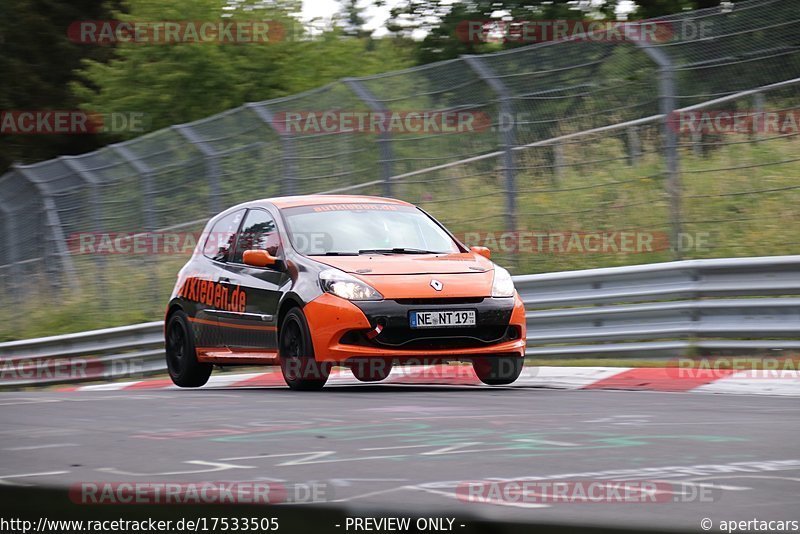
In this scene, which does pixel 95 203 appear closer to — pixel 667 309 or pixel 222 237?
pixel 222 237

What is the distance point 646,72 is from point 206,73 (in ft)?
73.8

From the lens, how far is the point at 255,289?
10.2 meters

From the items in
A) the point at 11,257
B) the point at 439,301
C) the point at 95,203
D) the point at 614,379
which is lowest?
the point at 614,379

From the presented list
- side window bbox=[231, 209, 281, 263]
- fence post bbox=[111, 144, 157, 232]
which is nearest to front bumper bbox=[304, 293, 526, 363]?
side window bbox=[231, 209, 281, 263]

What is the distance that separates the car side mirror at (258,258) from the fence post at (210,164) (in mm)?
6073

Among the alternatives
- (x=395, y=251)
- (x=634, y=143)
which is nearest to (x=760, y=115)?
(x=634, y=143)

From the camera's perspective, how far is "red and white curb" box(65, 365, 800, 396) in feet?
29.3

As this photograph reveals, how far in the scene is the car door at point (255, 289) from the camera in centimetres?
991

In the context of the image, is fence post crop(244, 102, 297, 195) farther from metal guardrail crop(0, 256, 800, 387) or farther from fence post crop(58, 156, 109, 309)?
fence post crop(58, 156, 109, 309)

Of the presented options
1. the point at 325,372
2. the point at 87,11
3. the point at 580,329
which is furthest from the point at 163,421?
the point at 87,11

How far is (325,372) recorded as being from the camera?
9.31 metres

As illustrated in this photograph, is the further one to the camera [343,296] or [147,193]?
[147,193]

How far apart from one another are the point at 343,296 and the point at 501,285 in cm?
118

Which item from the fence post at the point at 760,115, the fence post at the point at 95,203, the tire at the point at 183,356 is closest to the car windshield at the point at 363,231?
the tire at the point at 183,356
